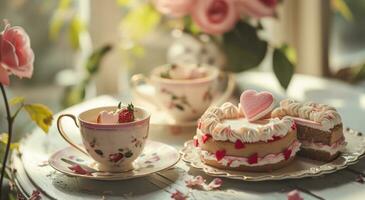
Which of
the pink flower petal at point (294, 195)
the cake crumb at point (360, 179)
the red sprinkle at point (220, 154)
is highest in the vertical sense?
the red sprinkle at point (220, 154)

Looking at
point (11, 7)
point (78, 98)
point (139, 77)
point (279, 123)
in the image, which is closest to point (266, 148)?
point (279, 123)

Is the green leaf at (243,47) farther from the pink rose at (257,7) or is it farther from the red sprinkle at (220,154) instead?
the red sprinkle at (220,154)

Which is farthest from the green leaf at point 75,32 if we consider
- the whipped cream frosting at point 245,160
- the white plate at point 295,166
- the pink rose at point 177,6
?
the whipped cream frosting at point 245,160

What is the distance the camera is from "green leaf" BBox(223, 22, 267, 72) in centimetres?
146

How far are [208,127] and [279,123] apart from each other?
0.34ft

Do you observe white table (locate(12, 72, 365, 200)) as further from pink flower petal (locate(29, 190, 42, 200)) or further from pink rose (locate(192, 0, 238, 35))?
pink rose (locate(192, 0, 238, 35))

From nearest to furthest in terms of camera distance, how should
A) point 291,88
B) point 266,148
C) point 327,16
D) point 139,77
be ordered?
point 266,148
point 139,77
point 291,88
point 327,16

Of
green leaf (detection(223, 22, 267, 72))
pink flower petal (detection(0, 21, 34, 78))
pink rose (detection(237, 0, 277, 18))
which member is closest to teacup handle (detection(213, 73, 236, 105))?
green leaf (detection(223, 22, 267, 72))

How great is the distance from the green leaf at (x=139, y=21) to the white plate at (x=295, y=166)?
23.1 inches

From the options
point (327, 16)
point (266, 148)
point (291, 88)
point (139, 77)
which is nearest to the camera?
point (266, 148)

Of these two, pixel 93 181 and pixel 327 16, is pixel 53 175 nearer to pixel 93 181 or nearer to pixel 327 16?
pixel 93 181

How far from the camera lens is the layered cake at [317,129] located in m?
1.01

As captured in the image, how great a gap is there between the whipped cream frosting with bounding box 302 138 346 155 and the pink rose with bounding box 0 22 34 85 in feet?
1.40

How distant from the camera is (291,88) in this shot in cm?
152
